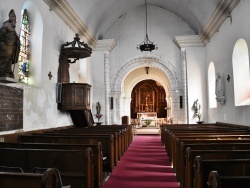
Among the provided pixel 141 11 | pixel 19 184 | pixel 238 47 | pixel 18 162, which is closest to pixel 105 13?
pixel 141 11

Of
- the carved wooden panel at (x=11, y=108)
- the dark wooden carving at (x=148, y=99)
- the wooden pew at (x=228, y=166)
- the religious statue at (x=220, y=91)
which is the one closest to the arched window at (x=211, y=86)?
the religious statue at (x=220, y=91)

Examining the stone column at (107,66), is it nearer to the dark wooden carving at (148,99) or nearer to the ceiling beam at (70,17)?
the ceiling beam at (70,17)

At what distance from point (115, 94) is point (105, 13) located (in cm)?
432

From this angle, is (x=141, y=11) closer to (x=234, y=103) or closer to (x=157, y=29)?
(x=157, y=29)

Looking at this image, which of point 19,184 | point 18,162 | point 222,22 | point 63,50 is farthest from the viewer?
point 222,22

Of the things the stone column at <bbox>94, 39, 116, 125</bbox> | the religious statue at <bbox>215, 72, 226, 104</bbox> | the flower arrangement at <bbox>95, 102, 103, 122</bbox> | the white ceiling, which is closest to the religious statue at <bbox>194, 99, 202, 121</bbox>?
the religious statue at <bbox>215, 72, 226, 104</bbox>

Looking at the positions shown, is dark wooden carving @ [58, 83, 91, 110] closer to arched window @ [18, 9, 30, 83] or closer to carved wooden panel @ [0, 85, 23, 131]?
arched window @ [18, 9, 30, 83]

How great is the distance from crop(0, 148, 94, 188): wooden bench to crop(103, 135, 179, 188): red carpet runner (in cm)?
119

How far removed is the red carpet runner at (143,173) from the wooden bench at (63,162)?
1.19 meters

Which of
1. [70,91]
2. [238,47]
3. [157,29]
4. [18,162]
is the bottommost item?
[18,162]

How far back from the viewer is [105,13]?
12.9 meters

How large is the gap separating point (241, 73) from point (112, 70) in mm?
7342

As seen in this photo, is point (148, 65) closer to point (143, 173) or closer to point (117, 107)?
point (117, 107)

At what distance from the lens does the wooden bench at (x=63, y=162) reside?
356 cm
